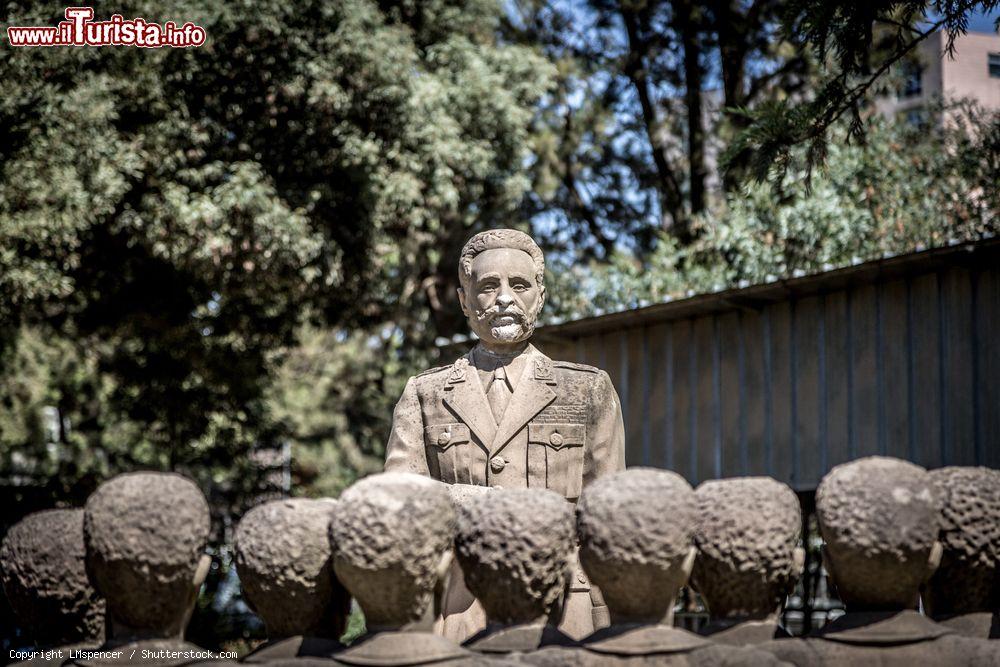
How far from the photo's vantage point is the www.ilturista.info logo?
12.0 meters

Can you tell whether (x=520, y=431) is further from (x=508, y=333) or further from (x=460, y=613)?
(x=460, y=613)

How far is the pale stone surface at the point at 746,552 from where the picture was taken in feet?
15.5

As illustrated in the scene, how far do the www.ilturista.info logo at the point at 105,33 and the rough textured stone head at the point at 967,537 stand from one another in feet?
31.4

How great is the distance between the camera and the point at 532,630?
4.80 meters

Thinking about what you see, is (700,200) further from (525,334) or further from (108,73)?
(525,334)

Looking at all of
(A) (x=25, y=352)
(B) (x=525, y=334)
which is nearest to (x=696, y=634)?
(B) (x=525, y=334)

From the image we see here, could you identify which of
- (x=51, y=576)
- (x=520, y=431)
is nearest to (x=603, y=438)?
(x=520, y=431)

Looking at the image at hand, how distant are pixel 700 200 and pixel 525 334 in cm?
1373

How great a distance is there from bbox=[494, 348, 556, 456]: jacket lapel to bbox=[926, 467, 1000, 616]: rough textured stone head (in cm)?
207

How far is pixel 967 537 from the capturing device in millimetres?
4973

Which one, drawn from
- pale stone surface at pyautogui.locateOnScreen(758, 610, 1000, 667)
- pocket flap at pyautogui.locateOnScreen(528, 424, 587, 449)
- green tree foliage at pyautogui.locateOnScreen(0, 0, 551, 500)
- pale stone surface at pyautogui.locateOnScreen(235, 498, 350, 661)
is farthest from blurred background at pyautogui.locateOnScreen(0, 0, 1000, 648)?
pale stone surface at pyautogui.locateOnScreen(235, 498, 350, 661)

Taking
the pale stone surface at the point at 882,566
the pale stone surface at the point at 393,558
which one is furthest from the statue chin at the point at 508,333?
the pale stone surface at the point at 882,566

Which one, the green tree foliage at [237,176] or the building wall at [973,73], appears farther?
the building wall at [973,73]

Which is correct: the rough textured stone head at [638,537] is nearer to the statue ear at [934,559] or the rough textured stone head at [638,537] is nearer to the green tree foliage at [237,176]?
the statue ear at [934,559]
